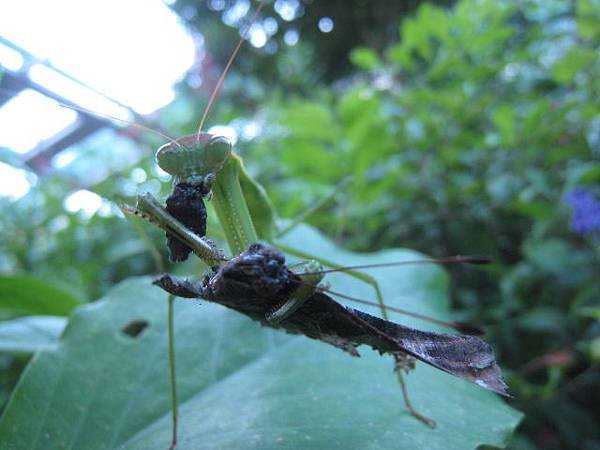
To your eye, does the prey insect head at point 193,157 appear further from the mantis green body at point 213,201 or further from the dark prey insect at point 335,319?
the dark prey insect at point 335,319

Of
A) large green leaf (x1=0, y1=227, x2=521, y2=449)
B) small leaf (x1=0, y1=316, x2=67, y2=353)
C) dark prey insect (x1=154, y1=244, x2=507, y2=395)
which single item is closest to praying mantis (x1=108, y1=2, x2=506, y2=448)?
dark prey insect (x1=154, y1=244, x2=507, y2=395)

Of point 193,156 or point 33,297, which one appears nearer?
point 193,156

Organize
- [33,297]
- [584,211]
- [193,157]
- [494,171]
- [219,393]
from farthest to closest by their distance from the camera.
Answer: [494,171], [584,211], [33,297], [219,393], [193,157]

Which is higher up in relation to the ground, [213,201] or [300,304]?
[213,201]

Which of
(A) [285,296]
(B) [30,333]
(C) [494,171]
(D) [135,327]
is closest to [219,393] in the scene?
(D) [135,327]

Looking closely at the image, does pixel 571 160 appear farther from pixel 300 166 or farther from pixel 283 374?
pixel 283 374

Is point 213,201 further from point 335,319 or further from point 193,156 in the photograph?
point 335,319

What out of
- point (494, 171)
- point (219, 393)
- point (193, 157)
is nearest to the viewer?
point (193, 157)
